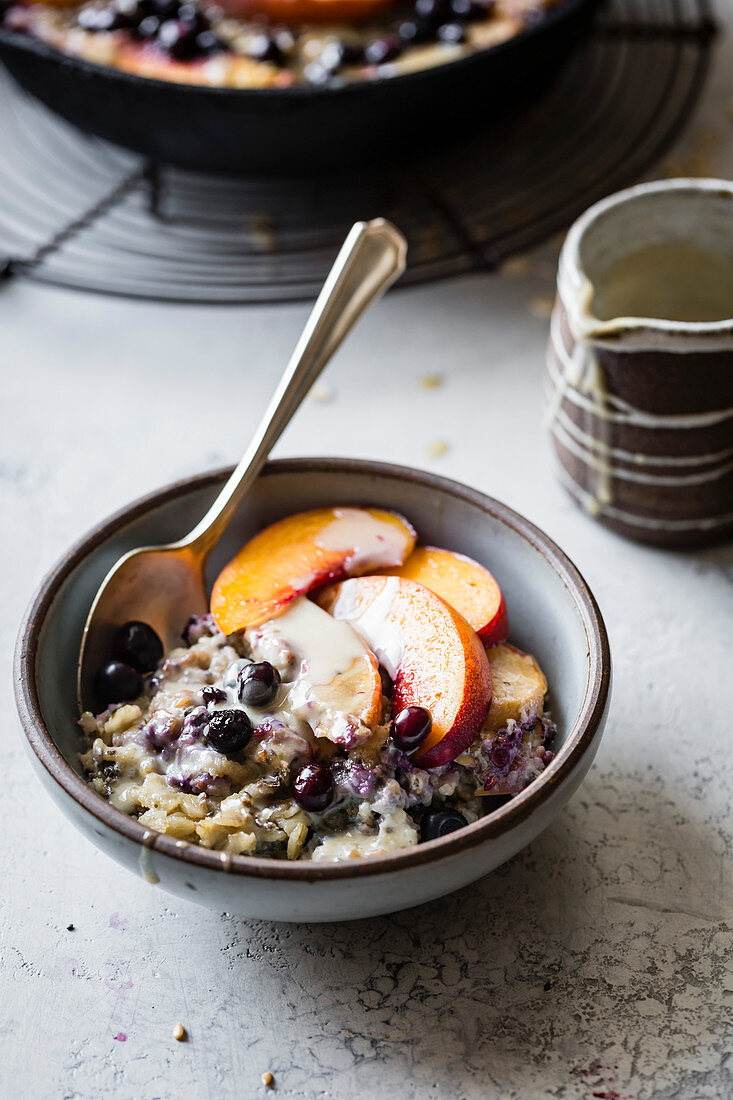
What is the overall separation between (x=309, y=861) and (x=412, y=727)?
6.3 inches

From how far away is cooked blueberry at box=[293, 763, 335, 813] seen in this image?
3.35 ft

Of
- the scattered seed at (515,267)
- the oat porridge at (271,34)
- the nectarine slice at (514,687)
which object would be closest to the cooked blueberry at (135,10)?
the oat porridge at (271,34)

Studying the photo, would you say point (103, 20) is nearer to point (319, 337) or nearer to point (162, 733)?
point (319, 337)

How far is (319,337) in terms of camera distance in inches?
51.8

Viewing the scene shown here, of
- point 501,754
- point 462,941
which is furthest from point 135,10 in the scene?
point 462,941

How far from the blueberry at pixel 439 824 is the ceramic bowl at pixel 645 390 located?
631mm

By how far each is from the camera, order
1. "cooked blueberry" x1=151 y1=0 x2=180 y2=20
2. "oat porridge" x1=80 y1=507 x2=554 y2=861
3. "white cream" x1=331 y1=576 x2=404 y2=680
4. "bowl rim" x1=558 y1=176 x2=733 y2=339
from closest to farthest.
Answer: "oat porridge" x1=80 y1=507 x2=554 y2=861 < "white cream" x1=331 y1=576 x2=404 y2=680 < "bowl rim" x1=558 y1=176 x2=733 y2=339 < "cooked blueberry" x1=151 y1=0 x2=180 y2=20

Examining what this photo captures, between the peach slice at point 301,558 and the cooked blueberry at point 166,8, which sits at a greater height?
the cooked blueberry at point 166,8

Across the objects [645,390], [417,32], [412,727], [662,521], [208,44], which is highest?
[208,44]

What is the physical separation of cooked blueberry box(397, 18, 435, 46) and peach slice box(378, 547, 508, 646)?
1083 millimetres

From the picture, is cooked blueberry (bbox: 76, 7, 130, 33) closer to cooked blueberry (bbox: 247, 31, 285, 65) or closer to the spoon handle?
cooked blueberry (bbox: 247, 31, 285, 65)

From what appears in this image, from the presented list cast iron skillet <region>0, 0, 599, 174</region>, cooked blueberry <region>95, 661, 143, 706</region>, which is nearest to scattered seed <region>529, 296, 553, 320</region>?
cast iron skillet <region>0, 0, 599, 174</region>

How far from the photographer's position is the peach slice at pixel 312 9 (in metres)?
2.00

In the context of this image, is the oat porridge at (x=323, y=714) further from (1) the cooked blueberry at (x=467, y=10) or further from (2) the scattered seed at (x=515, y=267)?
(1) the cooked blueberry at (x=467, y=10)
